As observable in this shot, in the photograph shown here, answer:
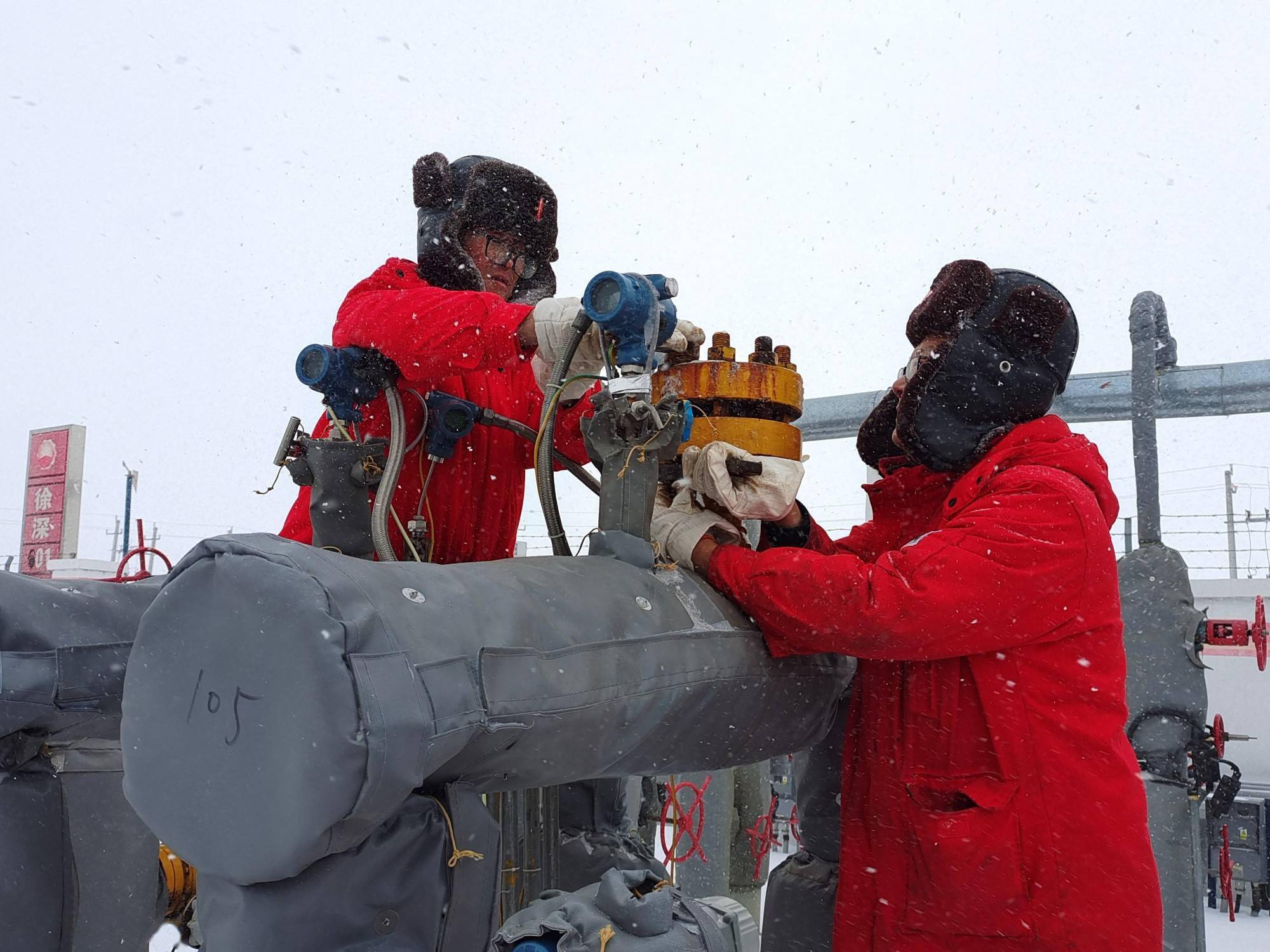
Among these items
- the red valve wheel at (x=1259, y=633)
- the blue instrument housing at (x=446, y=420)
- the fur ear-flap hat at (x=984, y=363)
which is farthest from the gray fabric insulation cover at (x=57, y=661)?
the red valve wheel at (x=1259, y=633)

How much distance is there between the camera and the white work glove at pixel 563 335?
1.87 m

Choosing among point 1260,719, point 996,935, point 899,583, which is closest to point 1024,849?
point 996,935

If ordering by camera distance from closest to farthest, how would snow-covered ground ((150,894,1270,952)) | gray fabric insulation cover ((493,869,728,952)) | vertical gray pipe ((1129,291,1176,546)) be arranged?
gray fabric insulation cover ((493,869,728,952)), vertical gray pipe ((1129,291,1176,546)), snow-covered ground ((150,894,1270,952))

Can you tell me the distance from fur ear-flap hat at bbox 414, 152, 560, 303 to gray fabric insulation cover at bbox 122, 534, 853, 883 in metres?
1.09

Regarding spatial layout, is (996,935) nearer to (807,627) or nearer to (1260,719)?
(807,627)

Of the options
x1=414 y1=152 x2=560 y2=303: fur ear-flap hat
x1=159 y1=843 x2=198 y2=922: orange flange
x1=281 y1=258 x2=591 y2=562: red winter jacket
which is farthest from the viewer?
x1=159 y1=843 x2=198 y2=922: orange flange

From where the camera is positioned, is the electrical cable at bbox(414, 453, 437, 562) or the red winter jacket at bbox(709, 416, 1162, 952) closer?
the red winter jacket at bbox(709, 416, 1162, 952)

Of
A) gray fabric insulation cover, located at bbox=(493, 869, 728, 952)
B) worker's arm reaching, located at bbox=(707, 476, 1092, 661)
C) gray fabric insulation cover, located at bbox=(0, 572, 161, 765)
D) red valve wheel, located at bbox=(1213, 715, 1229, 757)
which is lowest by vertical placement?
red valve wheel, located at bbox=(1213, 715, 1229, 757)

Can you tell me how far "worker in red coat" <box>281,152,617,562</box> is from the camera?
80.4 inches

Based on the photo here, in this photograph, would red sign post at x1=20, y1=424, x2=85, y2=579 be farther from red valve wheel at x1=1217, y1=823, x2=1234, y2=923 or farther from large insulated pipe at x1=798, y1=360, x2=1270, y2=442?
red valve wheel at x1=1217, y1=823, x2=1234, y2=923

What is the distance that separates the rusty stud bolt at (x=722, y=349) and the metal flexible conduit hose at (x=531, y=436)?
1.28 ft

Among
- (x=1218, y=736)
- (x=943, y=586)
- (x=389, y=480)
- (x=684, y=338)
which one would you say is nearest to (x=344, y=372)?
(x=389, y=480)

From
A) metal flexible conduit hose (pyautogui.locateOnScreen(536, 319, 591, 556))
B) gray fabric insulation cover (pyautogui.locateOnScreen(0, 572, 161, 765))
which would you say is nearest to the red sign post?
gray fabric insulation cover (pyautogui.locateOnScreen(0, 572, 161, 765))

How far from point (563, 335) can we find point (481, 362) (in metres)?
0.20
